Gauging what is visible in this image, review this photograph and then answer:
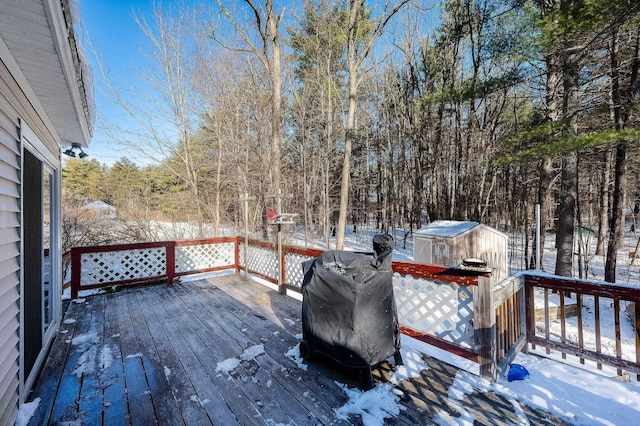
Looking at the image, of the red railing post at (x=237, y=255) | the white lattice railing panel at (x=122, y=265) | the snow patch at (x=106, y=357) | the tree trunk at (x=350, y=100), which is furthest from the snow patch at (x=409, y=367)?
the tree trunk at (x=350, y=100)

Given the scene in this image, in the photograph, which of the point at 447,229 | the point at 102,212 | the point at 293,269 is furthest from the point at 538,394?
the point at 102,212

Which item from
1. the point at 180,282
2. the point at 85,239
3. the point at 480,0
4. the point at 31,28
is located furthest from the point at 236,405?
the point at 480,0

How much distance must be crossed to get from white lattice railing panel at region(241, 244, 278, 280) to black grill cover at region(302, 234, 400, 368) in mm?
2790

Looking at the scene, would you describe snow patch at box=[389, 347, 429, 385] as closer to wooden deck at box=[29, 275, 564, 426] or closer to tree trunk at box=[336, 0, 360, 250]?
wooden deck at box=[29, 275, 564, 426]

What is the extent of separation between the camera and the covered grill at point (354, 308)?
218cm

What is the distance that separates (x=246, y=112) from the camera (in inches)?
406

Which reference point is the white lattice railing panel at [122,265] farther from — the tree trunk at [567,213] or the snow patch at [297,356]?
the tree trunk at [567,213]

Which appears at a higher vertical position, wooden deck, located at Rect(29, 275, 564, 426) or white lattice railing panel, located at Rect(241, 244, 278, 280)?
white lattice railing panel, located at Rect(241, 244, 278, 280)

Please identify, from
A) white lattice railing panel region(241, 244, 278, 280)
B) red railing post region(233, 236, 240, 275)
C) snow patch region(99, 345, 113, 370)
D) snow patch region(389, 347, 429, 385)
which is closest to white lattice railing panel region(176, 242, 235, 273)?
red railing post region(233, 236, 240, 275)

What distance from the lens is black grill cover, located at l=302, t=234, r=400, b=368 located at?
2.18 meters

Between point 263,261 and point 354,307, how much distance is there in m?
3.61

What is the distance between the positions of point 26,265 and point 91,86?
1702mm

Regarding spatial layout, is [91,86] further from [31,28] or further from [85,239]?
[85,239]

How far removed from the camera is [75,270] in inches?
183
